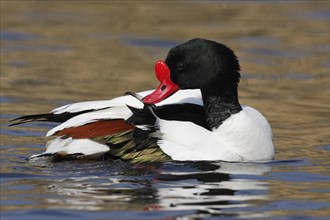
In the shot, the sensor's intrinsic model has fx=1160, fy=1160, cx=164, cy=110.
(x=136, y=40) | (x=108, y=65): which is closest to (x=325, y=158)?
(x=108, y=65)

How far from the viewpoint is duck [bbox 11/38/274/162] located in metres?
9.68

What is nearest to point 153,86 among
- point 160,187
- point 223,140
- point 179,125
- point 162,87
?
point 162,87

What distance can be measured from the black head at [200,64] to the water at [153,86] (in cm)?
76

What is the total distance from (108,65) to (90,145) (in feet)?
18.3

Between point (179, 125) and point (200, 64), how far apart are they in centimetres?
61

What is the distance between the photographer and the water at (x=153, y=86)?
863cm

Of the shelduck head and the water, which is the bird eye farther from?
the water

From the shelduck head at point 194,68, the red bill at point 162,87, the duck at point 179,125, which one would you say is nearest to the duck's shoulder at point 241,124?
the duck at point 179,125

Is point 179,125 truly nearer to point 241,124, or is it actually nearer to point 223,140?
point 223,140

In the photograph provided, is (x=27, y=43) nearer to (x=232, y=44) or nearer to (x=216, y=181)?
(x=232, y=44)

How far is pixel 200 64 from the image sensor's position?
9914 mm

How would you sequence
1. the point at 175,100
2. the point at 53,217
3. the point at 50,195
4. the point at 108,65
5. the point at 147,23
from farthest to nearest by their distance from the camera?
the point at 147,23 < the point at 108,65 < the point at 175,100 < the point at 50,195 < the point at 53,217

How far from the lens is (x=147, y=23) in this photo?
17984 mm

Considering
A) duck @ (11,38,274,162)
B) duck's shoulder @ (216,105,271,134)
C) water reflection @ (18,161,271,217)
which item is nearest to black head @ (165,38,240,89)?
duck @ (11,38,274,162)
